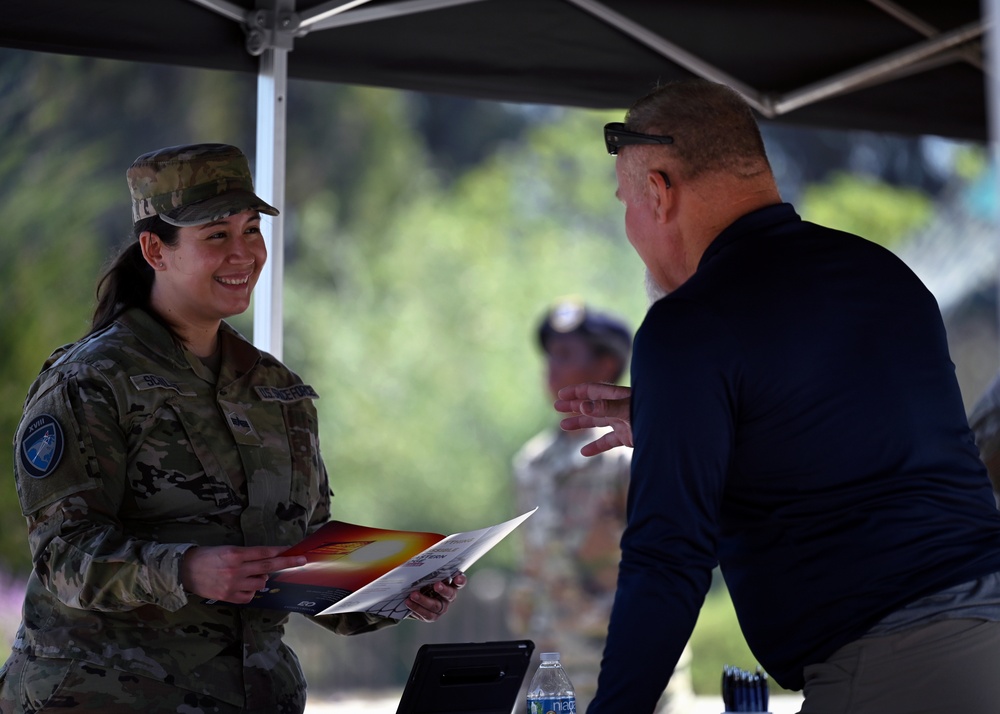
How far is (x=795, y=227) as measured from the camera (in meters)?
1.98

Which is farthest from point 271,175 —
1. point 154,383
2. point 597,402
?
point 597,402

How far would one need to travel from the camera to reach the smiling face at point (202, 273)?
8.71ft

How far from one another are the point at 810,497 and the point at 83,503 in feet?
4.19

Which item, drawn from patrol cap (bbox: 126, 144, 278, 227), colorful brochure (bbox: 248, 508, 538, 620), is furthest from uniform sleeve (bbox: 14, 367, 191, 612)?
patrol cap (bbox: 126, 144, 278, 227)

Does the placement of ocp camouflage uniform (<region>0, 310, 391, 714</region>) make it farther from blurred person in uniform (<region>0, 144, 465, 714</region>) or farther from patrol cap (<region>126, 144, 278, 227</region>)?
patrol cap (<region>126, 144, 278, 227</region>)

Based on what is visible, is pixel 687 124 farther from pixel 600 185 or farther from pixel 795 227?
pixel 600 185

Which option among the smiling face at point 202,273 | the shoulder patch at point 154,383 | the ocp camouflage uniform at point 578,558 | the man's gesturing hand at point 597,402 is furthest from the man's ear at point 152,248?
the ocp camouflage uniform at point 578,558

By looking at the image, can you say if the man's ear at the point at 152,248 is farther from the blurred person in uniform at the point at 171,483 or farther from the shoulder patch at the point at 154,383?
the shoulder patch at the point at 154,383

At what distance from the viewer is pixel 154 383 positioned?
8.11ft

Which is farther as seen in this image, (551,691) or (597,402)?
(551,691)

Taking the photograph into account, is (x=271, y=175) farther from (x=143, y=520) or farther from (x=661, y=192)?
(x=661, y=192)

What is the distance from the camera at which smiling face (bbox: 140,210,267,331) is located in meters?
2.65

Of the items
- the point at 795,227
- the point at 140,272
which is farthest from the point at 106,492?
the point at 795,227

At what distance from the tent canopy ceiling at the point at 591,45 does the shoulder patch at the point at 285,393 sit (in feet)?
3.12
